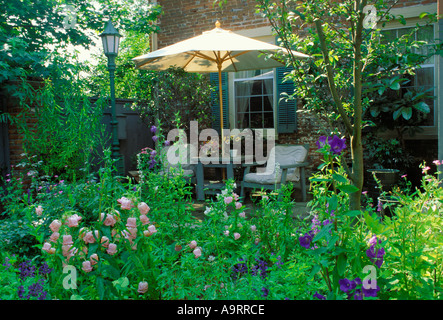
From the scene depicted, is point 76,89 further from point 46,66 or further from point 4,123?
point 4,123

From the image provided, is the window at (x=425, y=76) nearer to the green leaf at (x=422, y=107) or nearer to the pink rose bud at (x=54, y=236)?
the green leaf at (x=422, y=107)

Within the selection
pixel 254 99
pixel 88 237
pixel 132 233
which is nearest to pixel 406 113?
pixel 254 99

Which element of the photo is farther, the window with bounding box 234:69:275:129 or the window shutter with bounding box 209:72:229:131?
the window shutter with bounding box 209:72:229:131

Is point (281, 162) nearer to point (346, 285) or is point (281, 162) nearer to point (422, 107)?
point (422, 107)

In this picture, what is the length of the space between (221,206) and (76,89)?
4.18 metres

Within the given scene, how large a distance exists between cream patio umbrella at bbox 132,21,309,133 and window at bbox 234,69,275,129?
4.09ft

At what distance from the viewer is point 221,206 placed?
2.64 m

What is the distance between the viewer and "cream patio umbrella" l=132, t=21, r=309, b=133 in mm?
4852

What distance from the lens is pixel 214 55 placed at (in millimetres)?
6328

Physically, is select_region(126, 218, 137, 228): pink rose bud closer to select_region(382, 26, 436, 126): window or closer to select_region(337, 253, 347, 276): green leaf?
select_region(337, 253, 347, 276): green leaf

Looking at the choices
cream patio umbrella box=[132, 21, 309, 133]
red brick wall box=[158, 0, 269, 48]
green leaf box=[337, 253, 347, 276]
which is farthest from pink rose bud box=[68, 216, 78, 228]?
red brick wall box=[158, 0, 269, 48]

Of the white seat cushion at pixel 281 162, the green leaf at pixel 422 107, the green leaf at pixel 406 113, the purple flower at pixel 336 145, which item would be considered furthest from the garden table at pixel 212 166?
the purple flower at pixel 336 145

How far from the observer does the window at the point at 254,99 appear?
7809mm
